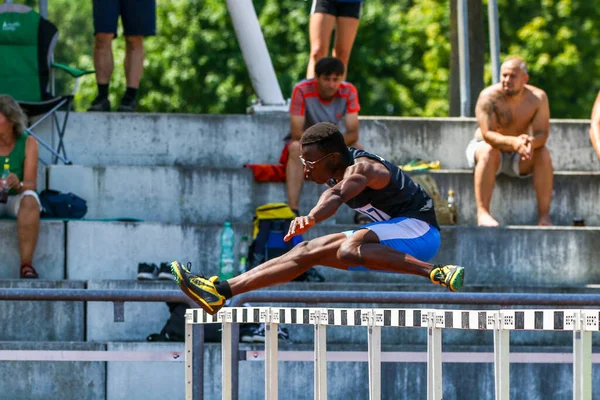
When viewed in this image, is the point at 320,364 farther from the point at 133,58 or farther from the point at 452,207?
the point at 133,58

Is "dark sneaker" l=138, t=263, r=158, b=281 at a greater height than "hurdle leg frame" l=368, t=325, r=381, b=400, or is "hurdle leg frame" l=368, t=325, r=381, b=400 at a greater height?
"dark sneaker" l=138, t=263, r=158, b=281

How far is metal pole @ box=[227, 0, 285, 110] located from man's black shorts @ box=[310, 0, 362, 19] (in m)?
1.15

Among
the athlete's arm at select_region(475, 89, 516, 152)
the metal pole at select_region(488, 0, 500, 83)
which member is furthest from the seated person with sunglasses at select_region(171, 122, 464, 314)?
the metal pole at select_region(488, 0, 500, 83)

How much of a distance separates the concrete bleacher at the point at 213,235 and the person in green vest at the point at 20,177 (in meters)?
0.26

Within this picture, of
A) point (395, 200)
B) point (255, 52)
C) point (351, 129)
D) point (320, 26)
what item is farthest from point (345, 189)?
point (255, 52)

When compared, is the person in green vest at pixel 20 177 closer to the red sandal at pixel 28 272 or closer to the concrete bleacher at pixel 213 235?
the red sandal at pixel 28 272

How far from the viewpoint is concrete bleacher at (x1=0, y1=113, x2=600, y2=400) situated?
1069cm

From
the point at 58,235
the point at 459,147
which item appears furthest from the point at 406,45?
the point at 58,235

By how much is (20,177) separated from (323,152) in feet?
13.1

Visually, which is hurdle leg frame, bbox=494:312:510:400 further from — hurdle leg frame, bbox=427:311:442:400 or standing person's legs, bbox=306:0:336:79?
standing person's legs, bbox=306:0:336:79

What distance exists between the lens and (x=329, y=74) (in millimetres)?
12156

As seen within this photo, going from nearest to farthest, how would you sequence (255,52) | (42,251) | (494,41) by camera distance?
(42,251), (255,52), (494,41)

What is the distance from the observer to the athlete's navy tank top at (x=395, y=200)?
8.75 meters

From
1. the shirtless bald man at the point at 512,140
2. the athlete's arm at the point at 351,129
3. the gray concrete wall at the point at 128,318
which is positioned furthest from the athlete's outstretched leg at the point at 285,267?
the shirtless bald man at the point at 512,140
